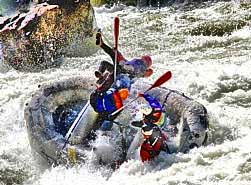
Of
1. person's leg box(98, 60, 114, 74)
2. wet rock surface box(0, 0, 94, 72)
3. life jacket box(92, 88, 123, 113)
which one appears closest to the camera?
life jacket box(92, 88, 123, 113)

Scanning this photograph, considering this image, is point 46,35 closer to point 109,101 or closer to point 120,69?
point 120,69

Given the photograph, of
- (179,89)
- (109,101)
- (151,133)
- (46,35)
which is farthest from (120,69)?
(46,35)

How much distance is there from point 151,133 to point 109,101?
82 cm

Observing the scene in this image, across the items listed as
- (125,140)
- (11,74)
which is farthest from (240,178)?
(11,74)

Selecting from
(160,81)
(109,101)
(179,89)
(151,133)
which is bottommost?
(179,89)

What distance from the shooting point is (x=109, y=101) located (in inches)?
298

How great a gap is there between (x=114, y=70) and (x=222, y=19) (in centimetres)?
691

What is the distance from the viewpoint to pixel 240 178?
6.71 metres

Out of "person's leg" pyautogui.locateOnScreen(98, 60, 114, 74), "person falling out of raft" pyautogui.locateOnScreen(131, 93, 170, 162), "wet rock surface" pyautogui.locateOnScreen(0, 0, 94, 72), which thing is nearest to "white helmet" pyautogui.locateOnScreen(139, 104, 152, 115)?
"person falling out of raft" pyautogui.locateOnScreen(131, 93, 170, 162)

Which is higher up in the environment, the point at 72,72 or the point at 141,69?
the point at 141,69

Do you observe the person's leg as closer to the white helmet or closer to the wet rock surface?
the white helmet

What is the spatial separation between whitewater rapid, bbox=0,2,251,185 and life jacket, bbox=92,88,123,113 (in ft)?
2.66

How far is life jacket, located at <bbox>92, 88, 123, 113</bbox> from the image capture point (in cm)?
754

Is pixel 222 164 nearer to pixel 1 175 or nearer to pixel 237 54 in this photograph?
pixel 1 175
